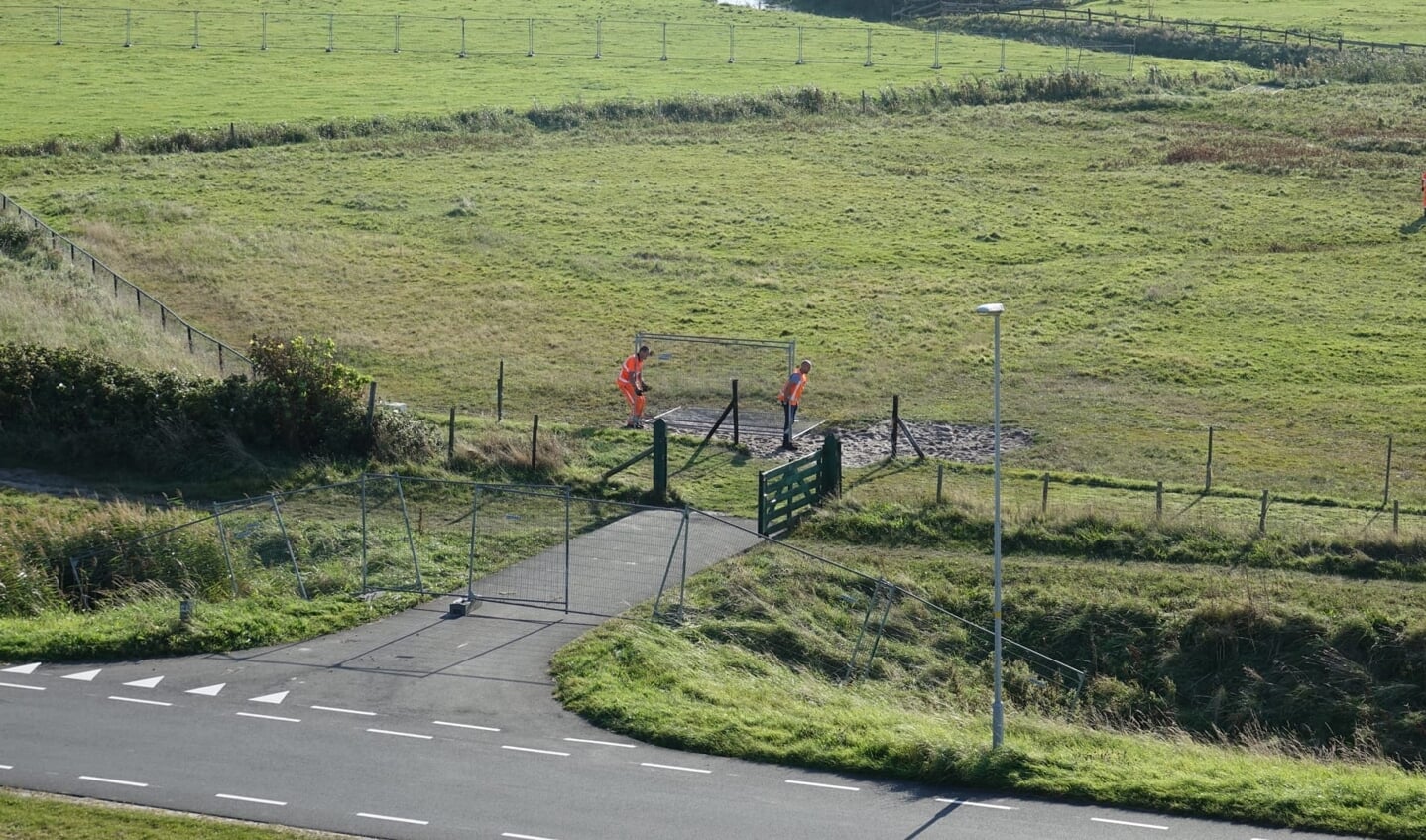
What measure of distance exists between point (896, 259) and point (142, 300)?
A: 23.3 metres

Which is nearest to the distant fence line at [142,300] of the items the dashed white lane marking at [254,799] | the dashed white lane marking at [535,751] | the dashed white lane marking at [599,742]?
the dashed white lane marking at [535,751]

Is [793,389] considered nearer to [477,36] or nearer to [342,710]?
[342,710]

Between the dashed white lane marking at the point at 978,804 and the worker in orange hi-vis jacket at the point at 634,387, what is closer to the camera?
the dashed white lane marking at the point at 978,804

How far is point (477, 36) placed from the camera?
4028 inches

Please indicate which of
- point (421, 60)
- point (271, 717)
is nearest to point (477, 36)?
point (421, 60)

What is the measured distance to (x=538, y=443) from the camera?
35.2 metres

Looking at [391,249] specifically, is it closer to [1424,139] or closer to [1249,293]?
[1249,293]

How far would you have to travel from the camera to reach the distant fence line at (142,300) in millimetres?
→ 42594

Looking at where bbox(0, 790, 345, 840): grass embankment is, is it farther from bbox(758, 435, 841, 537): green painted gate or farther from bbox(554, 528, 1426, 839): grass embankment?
bbox(758, 435, 841, 537): green painted gate

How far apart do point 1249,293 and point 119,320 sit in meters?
31.6

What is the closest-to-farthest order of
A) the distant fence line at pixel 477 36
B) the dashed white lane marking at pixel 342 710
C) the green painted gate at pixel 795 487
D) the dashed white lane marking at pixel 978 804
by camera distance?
1. the dashed white lane marking at pixel 978 804
2. the dashed white lane marking at pixel 342 710
3. the green painted gate at pixel 795 487
4. the distant fence line at pixel 477 36

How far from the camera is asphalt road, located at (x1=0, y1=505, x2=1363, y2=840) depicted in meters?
20.4

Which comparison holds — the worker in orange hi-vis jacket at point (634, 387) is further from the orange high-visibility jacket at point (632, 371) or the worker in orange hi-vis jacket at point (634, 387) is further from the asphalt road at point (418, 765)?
the asphalt road at point (418, 765)

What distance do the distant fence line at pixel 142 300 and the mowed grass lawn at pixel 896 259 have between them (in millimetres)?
1566
